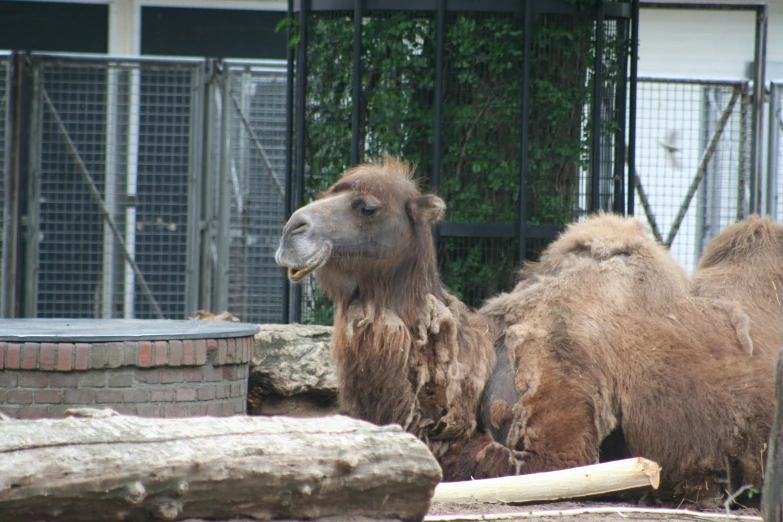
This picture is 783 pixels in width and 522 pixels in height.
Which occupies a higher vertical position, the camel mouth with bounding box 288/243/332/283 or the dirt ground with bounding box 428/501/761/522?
the camel mouth with bounding box 288/243/332/283

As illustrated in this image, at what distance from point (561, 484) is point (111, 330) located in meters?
2.66

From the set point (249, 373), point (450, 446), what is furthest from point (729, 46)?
point (450, 446)

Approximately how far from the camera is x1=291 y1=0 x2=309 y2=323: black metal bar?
23.3ft

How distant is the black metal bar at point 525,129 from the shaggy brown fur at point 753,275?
3.76ft

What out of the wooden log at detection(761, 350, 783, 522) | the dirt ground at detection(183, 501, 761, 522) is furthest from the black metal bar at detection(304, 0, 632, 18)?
the wooden log at detection(761, 350, 783, 522)

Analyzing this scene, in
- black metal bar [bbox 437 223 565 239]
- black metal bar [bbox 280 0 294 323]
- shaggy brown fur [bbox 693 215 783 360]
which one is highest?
black metal bar [bbox 280 0 294 323]

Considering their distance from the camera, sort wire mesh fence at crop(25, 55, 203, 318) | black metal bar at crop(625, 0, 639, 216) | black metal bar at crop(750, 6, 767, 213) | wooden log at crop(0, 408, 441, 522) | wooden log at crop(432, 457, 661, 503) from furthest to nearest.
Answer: wire mesh fence at crop(25, 55, 203, 318)
black metal bar at crop(750, 6, 767, 213)
black metal bar at crop(625, 0, 639, 216)
wooden log at crop(432, 457, 661, 503)
wooden log at crop(0, 408, 441, 522)

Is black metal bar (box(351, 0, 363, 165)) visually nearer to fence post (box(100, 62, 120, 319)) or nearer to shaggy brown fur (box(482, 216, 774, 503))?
shaggy brown fur (box(482, 216, 774, 503))

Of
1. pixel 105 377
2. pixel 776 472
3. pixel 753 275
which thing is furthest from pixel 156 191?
pixel 776 472

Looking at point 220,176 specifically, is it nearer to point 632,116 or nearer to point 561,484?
point 632,116

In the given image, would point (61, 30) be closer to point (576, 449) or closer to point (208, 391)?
point (208, 391)

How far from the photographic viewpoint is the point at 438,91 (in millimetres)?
6539

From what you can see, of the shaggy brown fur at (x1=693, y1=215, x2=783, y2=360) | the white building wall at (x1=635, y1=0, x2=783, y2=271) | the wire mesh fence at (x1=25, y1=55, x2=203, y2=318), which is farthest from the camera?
the white building wall at (x1=635, y1=0, x2=783, y2=271)

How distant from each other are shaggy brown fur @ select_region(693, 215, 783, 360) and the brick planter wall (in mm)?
2734
